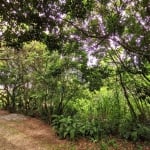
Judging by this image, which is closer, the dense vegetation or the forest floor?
the dense vegetation

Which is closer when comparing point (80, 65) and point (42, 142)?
point (42, 142)

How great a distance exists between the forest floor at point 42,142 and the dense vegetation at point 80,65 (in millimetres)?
309

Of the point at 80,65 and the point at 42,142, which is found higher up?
the point at 80,65

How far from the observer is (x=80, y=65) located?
381 inches

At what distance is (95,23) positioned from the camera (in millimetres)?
7965

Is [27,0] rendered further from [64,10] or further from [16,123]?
[16,123]

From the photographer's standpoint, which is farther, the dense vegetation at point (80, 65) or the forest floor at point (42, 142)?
the forest floor at point (42, 142)

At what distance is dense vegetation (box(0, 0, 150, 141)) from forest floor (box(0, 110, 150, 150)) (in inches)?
12.2

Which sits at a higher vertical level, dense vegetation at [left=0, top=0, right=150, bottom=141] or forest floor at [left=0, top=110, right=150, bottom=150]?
dense vegetation at [left=0, top=0, right=150, bottom=141]

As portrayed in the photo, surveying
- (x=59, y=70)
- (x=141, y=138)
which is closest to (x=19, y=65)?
(x=59, y=70)

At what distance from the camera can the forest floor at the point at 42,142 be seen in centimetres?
854

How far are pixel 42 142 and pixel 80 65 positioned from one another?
8.93ft

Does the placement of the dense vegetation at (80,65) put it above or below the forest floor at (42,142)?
above

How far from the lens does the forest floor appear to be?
8.54m
